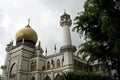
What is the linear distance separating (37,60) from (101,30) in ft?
78.9

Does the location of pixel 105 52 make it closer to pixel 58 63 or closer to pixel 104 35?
pixel 104 35

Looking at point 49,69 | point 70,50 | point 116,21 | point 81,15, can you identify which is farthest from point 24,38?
point 116,21

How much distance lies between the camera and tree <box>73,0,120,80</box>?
8797 millimetres

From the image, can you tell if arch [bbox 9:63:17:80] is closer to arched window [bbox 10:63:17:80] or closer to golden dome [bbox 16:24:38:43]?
arched window [bbox 10:63:17:80]

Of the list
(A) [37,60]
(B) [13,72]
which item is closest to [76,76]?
(A) [37,60]

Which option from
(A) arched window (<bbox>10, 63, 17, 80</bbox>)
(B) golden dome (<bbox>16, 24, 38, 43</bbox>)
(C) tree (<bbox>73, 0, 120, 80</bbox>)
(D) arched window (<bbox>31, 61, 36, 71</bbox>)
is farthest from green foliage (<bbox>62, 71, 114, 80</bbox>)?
(B) golden dome (<bbox>16, 24, 38, 43</bbox>)

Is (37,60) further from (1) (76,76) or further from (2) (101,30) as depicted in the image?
(2) (101,30)

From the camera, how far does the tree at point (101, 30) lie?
8797 millimetres

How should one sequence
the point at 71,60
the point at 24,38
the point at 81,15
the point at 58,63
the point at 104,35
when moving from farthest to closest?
1. the point at 24,38
2. the point at 58,63
3. the point at 71,60
4. the point at 81,15
5. the point at 104,35

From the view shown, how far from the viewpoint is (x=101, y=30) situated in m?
10.3

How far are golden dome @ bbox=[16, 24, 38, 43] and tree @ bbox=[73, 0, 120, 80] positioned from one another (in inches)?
1009

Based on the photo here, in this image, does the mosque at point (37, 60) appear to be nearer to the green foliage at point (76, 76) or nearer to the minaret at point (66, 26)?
the minaret at point (66, 26)

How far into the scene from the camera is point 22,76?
31.6 metres

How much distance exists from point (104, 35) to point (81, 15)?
98.1 inches
